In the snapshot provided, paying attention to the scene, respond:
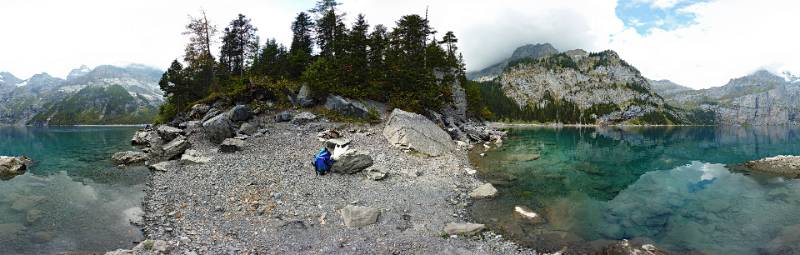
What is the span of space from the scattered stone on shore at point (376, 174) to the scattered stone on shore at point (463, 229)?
8127 mm

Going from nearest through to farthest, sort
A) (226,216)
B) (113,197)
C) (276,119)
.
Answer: (226,216)
(113,197)
(276,119)

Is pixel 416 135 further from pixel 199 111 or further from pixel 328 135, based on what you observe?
pixel 199 111

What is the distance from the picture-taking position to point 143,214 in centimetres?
1967

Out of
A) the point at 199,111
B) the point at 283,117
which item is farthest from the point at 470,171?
the point at 199,111

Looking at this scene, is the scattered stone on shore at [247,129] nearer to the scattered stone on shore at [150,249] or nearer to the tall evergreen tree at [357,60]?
the tall evergreen tree at [357,60]

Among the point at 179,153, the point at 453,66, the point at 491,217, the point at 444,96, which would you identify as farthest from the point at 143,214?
the point at 453,66

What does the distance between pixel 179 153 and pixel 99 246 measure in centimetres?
2044

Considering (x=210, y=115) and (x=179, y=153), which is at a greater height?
(x=210, y=115)

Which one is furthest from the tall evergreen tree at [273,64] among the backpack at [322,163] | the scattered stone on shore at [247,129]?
the backpack at [322,163]

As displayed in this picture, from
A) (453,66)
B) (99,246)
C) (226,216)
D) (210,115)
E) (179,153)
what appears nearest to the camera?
(99,246)

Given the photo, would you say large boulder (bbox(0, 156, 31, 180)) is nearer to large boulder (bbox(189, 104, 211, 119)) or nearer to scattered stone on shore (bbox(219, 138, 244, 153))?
scattered stone on shore (bbox(219, 138, 244, 153))

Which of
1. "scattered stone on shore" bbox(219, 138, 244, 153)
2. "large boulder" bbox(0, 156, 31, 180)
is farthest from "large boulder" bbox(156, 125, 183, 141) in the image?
"scattered stone on shore" bbox(219, 138, 244, 153)

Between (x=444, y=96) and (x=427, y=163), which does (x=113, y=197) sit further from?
(x=444, y=96)

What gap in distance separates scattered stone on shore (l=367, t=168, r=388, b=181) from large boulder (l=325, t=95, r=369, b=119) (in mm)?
21045
